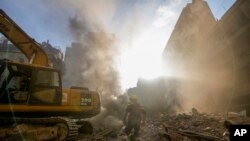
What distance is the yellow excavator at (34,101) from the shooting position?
5.70m

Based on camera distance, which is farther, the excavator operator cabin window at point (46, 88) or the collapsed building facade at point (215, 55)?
the collapsed building facade at point (215, 55)

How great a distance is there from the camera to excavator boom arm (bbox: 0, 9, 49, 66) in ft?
22.8

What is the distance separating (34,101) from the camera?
19.6 feet

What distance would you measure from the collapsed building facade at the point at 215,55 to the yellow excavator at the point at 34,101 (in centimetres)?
1007

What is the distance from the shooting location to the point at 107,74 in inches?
1046

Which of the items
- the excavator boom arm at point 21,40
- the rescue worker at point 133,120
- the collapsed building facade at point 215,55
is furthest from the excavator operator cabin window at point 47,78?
the collapsed building facade at point 215,55

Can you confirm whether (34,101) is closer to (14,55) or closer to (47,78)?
(47,78)

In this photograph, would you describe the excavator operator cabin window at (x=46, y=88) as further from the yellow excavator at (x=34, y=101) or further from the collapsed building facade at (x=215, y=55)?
the collapsed building facade at (x=215, y=55)

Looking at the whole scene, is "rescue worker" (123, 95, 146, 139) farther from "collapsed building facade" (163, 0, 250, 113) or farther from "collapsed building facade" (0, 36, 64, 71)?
"collapsed building facade" (0, 36, 64, 71)

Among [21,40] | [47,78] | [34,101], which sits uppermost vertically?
[21,40]

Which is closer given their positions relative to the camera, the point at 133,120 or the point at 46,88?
the point at 46,88

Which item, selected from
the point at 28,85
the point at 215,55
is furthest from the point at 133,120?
the point at 215,55

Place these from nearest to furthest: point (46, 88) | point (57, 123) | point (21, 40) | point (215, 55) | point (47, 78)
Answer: point (57, 123) < point (46, 88) < point (47, 78) < point (21, 40) < point (215, 55)

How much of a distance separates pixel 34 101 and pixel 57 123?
765mm
